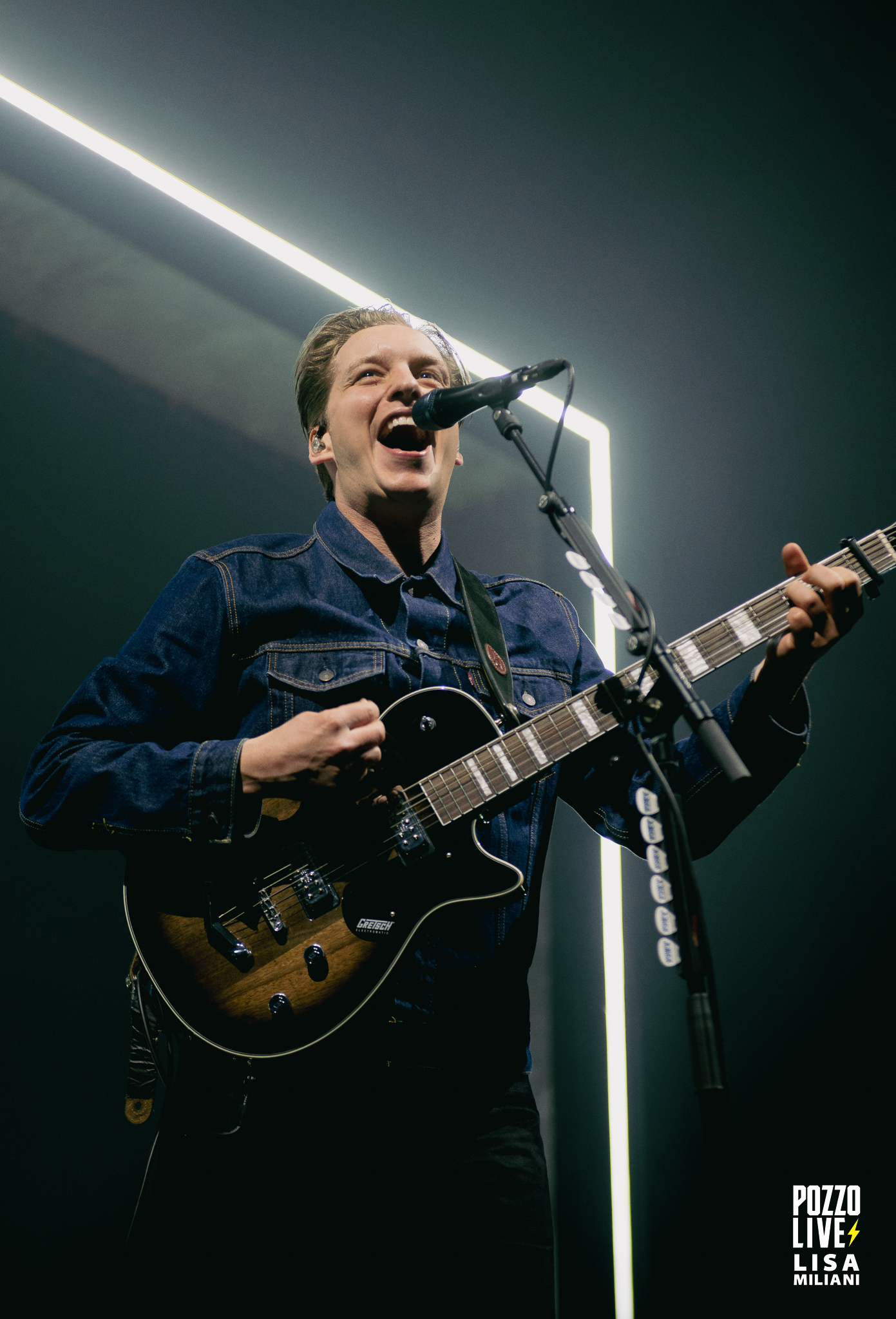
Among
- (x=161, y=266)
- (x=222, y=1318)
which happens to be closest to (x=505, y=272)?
(x=161, y=266)

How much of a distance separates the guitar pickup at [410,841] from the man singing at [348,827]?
0.09m

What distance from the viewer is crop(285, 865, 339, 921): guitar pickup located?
1327 mm

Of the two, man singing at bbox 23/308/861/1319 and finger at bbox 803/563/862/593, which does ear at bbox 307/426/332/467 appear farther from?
finger at bbox 803/563/862/593

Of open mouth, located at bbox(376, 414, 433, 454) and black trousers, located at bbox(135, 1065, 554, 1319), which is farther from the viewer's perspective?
open mouth, located at bbox(376, 414, 433, 454)

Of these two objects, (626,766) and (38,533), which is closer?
(626,766)

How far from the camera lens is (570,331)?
110 inches

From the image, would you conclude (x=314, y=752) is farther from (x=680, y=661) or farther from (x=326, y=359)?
(x=326, y=359)

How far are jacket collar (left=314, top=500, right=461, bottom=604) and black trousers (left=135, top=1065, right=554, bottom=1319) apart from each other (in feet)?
2.86

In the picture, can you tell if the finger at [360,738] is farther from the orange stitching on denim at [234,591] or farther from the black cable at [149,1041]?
the black cable at [149,1041]

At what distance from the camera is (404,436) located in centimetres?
178

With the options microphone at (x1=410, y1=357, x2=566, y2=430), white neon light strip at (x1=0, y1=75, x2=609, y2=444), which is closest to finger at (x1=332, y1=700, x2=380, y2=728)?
microphone at (x1=410, y1=357, x2=566, y2=430)

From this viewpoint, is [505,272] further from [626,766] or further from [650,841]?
[650,841]

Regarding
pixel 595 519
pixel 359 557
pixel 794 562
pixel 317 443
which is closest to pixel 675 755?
pixel 794 562

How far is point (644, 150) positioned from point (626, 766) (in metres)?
2.35
